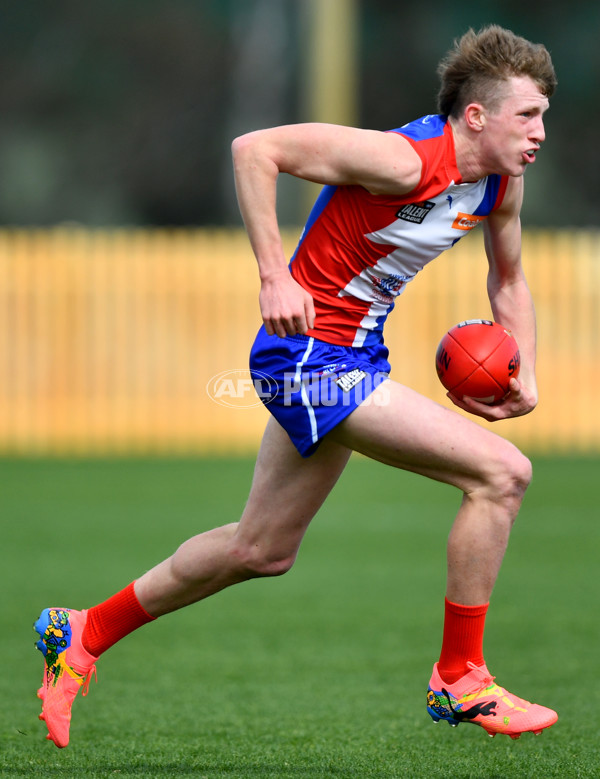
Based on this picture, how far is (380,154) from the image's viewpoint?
4383 millimetres

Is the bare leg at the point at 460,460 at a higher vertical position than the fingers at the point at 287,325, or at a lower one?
lower

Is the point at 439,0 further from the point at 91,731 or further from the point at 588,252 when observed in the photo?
the point at 91,731

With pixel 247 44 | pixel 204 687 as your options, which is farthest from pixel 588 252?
pixel 247 44

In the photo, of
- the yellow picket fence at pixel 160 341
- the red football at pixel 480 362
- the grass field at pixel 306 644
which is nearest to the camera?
the red football at pixel 480 362

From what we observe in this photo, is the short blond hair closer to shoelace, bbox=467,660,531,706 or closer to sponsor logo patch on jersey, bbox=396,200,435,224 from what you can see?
sponsor logo patch on jersey, bbox=396,200,435,224

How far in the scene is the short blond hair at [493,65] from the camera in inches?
178

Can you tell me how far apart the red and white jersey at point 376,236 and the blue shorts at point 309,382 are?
0.28 feet

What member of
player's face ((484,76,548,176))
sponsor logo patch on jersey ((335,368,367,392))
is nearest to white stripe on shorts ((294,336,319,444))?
sponsor logo patch on jersey ((335,368,367,392))

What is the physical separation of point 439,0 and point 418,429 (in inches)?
1068

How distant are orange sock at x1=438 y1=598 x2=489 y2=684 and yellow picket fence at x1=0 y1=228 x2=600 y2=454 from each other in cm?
1208

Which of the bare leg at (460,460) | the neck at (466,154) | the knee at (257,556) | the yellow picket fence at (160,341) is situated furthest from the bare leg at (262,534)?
the yellow picket fence at (160,341)

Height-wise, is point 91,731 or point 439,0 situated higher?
point 439,0

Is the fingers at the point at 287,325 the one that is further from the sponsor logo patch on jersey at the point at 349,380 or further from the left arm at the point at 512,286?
the left arm at the point at 512,286

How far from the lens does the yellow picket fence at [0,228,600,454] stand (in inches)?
657
